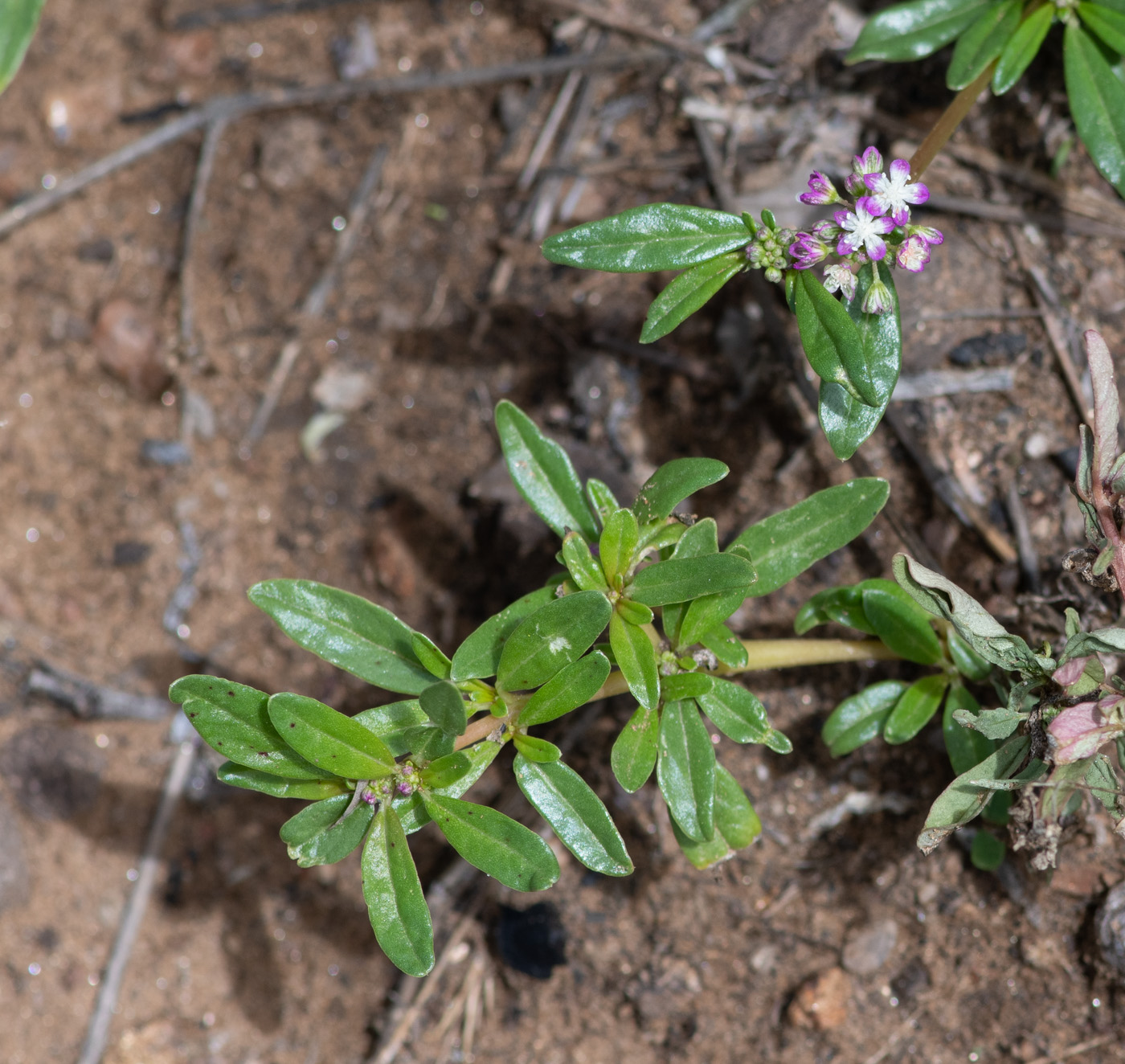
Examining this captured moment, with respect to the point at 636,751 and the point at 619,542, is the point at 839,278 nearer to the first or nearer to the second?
the point at 619,542

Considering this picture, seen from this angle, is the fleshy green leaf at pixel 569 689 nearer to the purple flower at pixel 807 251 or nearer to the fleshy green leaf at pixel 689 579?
the fleshy green leaf at pixel 689 579

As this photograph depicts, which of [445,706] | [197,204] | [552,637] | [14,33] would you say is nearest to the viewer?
[445,706]

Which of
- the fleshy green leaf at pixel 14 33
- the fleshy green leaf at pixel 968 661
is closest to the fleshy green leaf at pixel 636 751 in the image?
the fleshy green leaf at pixel 968 661

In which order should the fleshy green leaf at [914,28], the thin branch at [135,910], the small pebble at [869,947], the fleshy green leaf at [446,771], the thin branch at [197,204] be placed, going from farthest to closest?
1. the thin branch at [197,204]
2. the thin branch at [135,910]
3. the small pebble at [869,947]
4. the fleshy green leaf at [914,28]
5. the fleshy green leaf at [446,771]

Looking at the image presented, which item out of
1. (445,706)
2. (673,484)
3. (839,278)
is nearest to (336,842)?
(445,706)

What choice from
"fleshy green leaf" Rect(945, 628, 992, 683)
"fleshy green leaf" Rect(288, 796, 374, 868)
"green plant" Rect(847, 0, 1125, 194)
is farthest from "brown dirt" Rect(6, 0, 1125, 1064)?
"fleshy green leaf" Rect(288, 796, 374, 868)

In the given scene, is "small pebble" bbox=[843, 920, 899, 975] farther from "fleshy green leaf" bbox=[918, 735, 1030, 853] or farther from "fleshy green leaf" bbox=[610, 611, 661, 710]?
"fleshy green leaf" bbox=[610, 611, 661, 710]

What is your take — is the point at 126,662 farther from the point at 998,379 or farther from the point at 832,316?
the point at 998,379

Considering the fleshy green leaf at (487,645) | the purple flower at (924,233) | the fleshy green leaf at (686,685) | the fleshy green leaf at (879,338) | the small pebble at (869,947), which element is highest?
the purple flower at (924,233)
